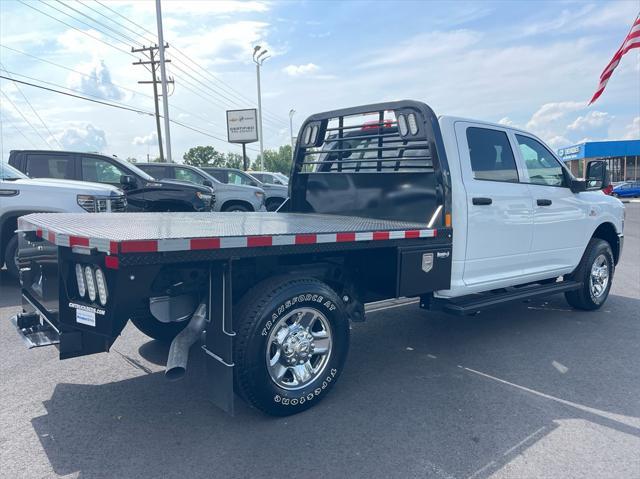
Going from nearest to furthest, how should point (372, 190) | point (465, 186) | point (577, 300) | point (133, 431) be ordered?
point (133, 431) < point (465, 186) < point (372, 190) < point (577, 300)

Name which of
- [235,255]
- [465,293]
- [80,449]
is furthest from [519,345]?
[80,449]

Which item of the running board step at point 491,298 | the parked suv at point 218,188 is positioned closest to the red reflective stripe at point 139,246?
the running board step at point 491,298

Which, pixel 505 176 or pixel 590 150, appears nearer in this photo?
pixel 505 176

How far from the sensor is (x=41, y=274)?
146 inches

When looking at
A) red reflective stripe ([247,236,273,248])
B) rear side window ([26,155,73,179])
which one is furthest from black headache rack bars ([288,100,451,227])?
rear side window ([26,155,73,179])

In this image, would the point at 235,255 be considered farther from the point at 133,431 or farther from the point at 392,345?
the point at 392,345

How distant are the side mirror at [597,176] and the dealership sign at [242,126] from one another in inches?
1509

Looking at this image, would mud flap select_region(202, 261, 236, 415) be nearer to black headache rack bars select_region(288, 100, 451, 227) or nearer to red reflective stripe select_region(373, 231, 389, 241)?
red reflective stripe select_region(373, 231, 389, 241)

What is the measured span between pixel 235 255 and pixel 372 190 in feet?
7.43

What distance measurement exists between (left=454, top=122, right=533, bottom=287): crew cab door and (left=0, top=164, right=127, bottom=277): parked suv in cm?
504

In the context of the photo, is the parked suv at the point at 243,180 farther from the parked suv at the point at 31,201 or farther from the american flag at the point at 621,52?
the american flag at the point at 621,52

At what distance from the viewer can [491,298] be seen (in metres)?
4.89

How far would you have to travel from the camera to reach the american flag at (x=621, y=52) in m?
11.5

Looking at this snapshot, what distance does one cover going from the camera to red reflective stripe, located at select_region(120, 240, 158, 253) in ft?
8.79
